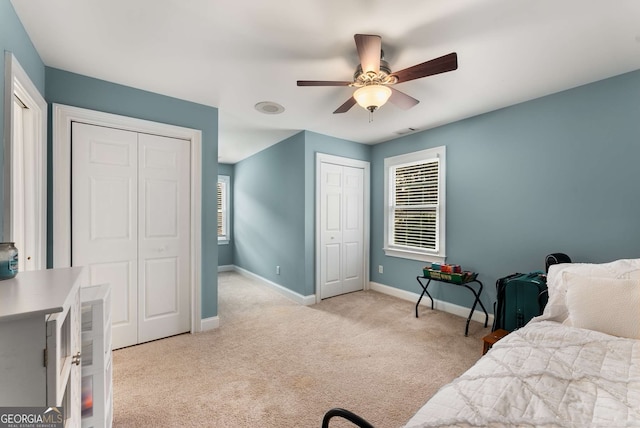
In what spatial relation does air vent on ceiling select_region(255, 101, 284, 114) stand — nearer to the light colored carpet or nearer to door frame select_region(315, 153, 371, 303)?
door frame select_region(315, 153, 371, 303)

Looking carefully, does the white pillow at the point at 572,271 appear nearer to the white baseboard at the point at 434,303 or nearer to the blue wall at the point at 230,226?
the white baseboard at the point at 434,303

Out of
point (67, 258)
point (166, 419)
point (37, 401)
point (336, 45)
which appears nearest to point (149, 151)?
point (67, 258)

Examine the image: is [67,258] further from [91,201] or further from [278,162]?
[278,162]

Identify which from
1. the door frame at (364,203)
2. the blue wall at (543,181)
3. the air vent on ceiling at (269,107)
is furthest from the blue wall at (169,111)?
the blue wall at (543,181)

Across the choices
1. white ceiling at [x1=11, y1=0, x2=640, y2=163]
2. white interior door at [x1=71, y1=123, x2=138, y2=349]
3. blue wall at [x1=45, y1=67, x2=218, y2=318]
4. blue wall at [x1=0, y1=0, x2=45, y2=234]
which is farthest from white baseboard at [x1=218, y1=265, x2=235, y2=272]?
blue wall at [x1=0, y1=0, x2=45, y2=234]

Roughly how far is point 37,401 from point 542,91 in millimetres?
3889

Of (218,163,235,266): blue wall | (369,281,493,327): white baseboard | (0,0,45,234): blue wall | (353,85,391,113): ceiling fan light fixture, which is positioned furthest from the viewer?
(218,163,235,266): blue wall

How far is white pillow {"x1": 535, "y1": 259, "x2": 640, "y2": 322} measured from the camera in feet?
5.59

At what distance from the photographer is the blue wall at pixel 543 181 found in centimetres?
235

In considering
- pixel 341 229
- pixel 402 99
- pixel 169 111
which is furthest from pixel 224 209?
pixel 402 99

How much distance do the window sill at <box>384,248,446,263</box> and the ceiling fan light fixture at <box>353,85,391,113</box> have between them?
2431 mm

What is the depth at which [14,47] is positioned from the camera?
1.64 metres

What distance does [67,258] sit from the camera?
235cm

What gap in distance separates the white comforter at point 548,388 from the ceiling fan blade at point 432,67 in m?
1.64
